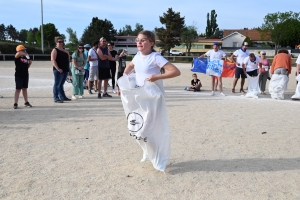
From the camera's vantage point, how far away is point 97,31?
83.6m

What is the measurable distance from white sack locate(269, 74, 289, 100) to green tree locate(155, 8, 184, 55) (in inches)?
2429

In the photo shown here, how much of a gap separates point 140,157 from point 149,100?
46.3 inches

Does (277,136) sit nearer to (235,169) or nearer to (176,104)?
(235,169)

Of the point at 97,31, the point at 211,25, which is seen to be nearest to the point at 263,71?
the point at 97,31

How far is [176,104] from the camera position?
9922 mm

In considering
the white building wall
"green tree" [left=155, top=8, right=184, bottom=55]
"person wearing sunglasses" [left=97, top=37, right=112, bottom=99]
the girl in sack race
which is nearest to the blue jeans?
"person wearing sunglasses" [left=97, top=37, right=112, bottom=99]

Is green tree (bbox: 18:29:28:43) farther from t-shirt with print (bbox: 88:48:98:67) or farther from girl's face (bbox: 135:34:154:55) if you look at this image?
girl's face (bbox: 135:34:154:55)

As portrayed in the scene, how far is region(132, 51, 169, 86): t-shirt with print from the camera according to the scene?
4.09 meters

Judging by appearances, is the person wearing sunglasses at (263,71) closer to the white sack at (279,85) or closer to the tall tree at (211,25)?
the white sack at (279,85)

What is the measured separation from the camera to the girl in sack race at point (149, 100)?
4.04m

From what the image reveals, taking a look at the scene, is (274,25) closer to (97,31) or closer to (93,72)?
(97,31)

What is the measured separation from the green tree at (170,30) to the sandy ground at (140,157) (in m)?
65.5

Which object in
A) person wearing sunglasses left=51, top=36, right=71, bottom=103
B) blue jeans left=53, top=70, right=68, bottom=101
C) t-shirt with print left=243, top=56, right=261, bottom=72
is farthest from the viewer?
t-shirt with print left=243, top=56, right=261, bottom=72

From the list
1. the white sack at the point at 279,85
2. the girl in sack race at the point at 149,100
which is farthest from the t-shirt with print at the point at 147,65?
the white sack at the point at 279,85
